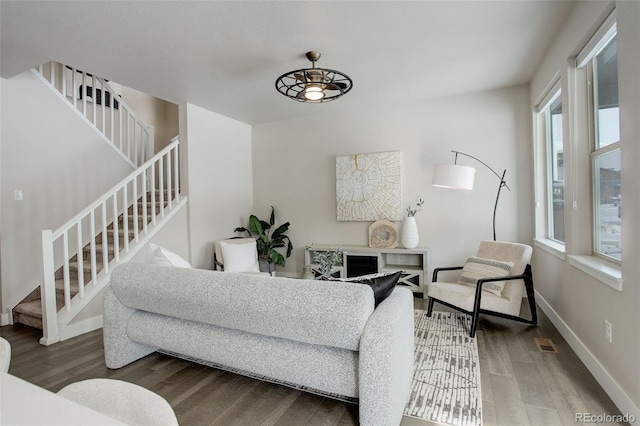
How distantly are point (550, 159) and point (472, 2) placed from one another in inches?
82.0

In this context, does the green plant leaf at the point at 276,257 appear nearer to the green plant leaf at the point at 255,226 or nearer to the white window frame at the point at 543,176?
the green plant leaf at the point at 255,226

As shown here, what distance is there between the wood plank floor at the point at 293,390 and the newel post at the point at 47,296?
4.5 inches

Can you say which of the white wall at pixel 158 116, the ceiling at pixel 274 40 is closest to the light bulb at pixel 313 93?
the ceiling at pixel 274 40

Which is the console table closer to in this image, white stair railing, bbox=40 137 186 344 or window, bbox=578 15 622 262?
window, bbox=578 15 622 262

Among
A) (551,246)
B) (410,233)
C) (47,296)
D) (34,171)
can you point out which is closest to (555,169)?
(551,246)

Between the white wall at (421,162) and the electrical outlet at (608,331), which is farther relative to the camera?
the white wall at (421,162)

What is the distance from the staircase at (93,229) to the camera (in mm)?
3033

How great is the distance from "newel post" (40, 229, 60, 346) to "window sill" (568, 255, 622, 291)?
13.7 feet

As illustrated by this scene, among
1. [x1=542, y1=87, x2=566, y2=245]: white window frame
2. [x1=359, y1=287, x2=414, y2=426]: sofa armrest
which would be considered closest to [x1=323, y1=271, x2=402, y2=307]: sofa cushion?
[x1=359, y1=287, x2=414, y2=426]: sofa armrest

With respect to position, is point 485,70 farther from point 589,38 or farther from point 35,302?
point 35,302

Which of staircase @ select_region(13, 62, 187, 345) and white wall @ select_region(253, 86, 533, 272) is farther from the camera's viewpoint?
white wall @ select_region(253, 86, 533, 272)

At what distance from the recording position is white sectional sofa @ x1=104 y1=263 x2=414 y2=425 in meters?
1.57

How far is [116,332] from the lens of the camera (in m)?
2.35

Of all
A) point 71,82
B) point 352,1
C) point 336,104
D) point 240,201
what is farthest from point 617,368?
point 71,82
